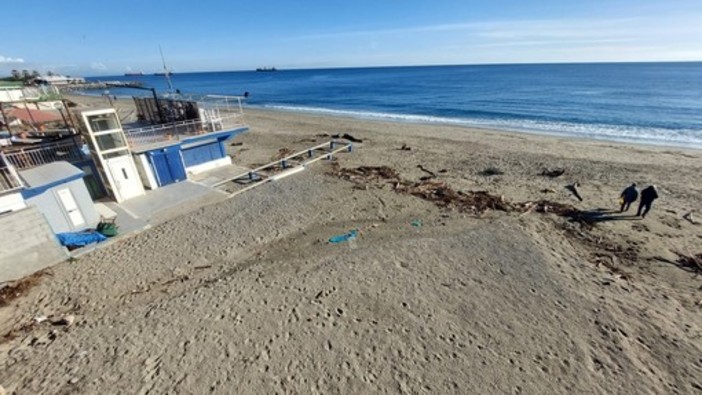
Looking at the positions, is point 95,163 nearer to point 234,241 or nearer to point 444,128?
point 234,241

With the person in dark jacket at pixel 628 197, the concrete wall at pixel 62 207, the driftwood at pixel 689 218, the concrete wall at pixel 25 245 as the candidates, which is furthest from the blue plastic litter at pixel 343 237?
the driftwood at pixel 689 218

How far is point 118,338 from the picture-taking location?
7.05m

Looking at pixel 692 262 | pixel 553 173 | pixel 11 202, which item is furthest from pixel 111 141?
pixel 553 173

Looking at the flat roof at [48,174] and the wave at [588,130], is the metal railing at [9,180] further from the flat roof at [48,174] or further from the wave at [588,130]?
the wave at [588,130]

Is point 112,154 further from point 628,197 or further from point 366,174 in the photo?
point 628,197

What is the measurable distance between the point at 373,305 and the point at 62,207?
12069 mm

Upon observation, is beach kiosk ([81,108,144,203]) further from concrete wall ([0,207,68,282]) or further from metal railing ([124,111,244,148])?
concrete wall ([0,207,68,282])

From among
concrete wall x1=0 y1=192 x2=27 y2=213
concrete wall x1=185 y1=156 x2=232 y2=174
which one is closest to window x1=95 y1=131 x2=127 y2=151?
concrete wall x1=185 y1=156 x2=232 y2=174

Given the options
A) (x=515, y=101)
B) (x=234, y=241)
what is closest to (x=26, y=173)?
(x=234, y=241)

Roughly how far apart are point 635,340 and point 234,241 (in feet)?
38.7

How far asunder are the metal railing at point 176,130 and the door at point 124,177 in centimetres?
108

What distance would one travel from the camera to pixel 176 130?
1645cm

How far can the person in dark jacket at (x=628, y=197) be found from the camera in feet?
38.7

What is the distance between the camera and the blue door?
15.0 m
